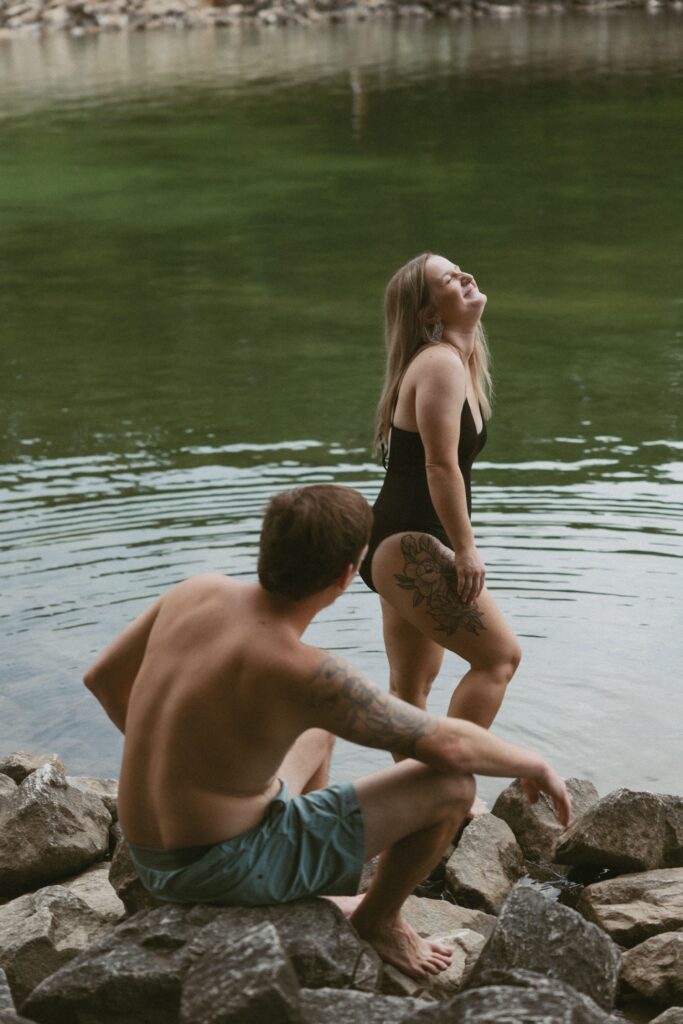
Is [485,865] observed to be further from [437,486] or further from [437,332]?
[437,332]

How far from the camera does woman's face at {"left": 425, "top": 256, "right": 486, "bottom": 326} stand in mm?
3953

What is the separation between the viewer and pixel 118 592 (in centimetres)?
613

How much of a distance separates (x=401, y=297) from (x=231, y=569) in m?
2.50

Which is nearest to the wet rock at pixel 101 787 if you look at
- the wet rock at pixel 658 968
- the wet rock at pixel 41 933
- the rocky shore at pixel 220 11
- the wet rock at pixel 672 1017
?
the wet rock at pixel 41 933

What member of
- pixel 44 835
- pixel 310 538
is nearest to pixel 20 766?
pixel 44 835

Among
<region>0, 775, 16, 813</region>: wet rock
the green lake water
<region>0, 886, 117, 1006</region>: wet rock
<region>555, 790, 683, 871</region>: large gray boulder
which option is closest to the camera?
<region>0, 886, 117, 1006</region>: wet rock

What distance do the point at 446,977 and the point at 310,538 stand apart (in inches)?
44.8

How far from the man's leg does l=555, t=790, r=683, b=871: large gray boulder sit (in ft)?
2.21

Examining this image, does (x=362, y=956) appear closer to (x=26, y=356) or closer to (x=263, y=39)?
(x=26, y=356)

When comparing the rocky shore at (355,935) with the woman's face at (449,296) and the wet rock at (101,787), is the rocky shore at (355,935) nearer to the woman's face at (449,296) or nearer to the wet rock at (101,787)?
the wet rock at (101,787)

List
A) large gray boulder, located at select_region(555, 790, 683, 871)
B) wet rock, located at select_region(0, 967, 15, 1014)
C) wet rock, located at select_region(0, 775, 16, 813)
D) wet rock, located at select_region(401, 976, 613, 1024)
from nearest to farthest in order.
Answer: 1. wet rock, located at select_region(401, 976, 613, 1024)
2. wet rock, located at select_region(0, 967, 15, 1014)
3. large gray boulder, located at select_region(555, 790, 683, 871)
4. wet rock, located at select_region(0, 775, 16, 813)

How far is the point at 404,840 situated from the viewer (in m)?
3.28

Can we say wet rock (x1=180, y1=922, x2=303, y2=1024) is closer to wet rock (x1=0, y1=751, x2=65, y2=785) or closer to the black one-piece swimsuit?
the black one-piece swimsuit

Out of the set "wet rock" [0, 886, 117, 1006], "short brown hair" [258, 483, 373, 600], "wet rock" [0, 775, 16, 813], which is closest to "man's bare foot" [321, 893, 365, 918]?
"wet rock" [0, 886, 117, 1006]
